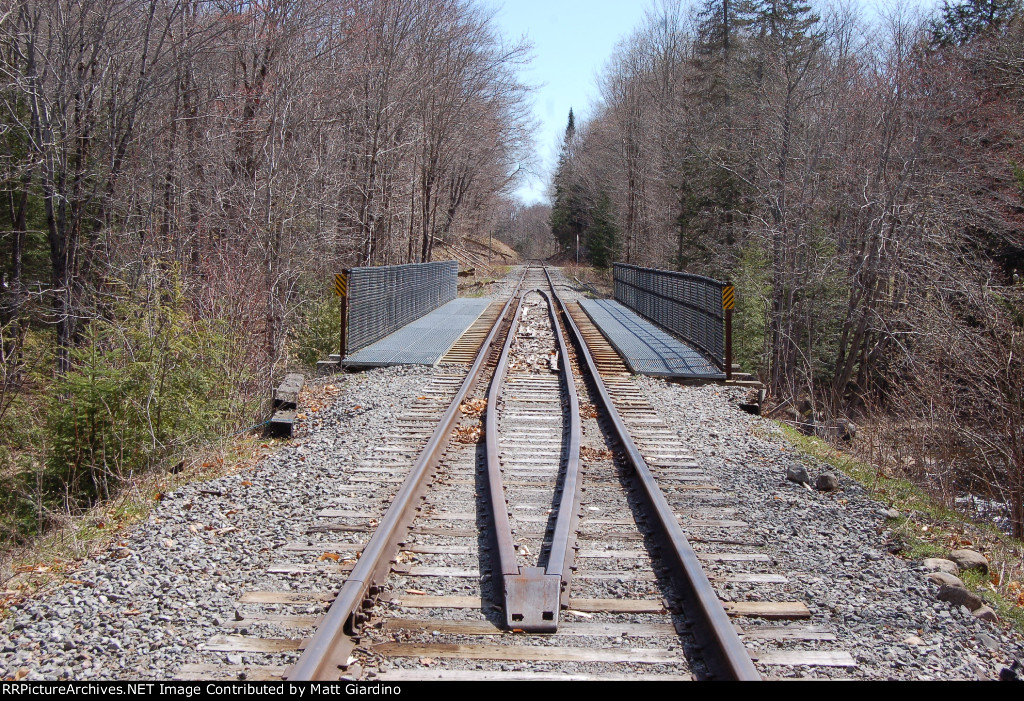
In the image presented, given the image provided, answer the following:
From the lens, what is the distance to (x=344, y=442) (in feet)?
27.6

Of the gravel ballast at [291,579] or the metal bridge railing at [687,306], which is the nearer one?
the gravel ballast at [291,579]

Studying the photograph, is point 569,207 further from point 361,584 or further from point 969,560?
point 361,584

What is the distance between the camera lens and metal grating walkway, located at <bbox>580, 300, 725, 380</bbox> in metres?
12.9

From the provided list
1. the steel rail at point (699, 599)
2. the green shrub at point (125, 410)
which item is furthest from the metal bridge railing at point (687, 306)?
the green shrub at point (125, 410)

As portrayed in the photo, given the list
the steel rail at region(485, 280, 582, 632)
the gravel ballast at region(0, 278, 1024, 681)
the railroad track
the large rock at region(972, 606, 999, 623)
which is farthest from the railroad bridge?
the large rock at region(972, 606, 999, 623)

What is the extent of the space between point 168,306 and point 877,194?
637 inches

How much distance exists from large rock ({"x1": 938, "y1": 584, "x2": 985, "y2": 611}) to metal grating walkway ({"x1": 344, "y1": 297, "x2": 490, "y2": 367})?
366 inches

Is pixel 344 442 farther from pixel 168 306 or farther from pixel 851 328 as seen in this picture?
pixel 851 328

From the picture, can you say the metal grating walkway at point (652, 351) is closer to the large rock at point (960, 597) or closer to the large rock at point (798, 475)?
the large rock at point (798, 475)

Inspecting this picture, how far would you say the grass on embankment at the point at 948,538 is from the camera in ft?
16.8

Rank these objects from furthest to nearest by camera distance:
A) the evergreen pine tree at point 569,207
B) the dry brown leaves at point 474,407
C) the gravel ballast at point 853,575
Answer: the evergreen pine tree at point 569,207
the dry brown leaves at point 474,407
the gravel ballast at point 853,575

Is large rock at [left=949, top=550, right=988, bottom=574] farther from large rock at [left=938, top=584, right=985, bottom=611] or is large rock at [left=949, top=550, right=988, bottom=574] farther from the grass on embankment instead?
large rock at [left=938, top=584, right=985, bottom=611]

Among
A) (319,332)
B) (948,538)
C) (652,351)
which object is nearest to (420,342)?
(319,332)

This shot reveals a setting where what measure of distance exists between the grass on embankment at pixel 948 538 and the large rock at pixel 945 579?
0.23 m
